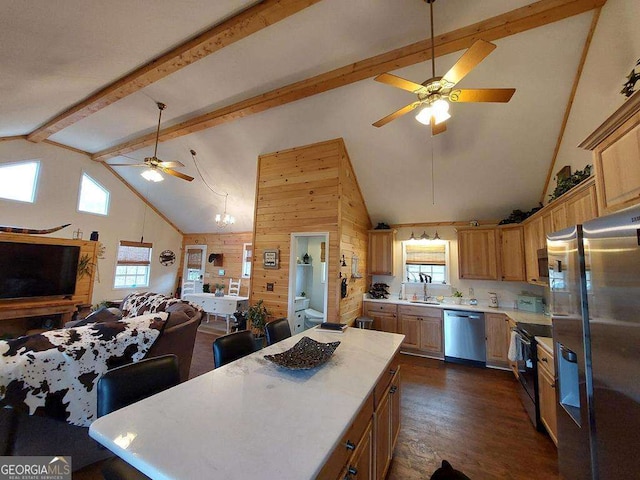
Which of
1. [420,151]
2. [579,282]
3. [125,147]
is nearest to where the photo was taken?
[579,282]

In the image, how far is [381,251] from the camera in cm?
534

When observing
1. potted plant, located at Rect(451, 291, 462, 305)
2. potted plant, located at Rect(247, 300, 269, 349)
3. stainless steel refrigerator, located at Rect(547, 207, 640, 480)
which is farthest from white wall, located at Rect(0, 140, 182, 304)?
stainless steel refrigerator, located at Rect(547, 207, 640, 480)

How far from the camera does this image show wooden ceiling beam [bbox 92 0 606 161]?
223 centimetres

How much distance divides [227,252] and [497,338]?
22.9 feet

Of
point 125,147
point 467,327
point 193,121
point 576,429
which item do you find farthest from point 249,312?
point 125,147

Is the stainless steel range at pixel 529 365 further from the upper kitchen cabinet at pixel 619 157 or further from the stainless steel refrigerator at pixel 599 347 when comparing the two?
the upper kitchen cabinet at pixel 619 157

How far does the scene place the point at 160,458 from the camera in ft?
2.64

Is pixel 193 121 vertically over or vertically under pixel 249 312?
over

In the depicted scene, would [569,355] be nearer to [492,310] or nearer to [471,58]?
[471,58]

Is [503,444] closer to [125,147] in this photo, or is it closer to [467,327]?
[467,327]

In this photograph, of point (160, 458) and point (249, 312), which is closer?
point (160, 458)

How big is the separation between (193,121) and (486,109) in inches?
177

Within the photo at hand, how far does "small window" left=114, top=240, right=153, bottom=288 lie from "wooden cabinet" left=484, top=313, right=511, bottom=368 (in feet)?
28.7

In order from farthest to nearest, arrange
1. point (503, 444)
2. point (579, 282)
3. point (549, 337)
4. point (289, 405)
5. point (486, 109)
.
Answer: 1. point (486, 109)
2. point (549, 337)
3. point (503, 444)
4. point (579, 282)
5. point (289, 405)
